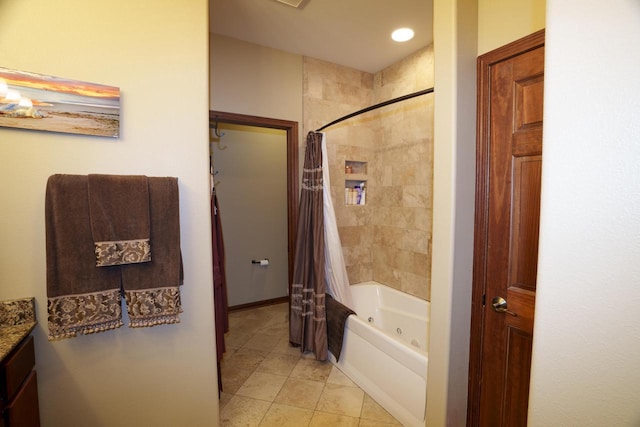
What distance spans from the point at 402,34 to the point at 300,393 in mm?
3135

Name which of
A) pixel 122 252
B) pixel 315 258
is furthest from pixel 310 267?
pixel 122 252

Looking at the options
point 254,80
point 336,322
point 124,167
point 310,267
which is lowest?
point 336,322

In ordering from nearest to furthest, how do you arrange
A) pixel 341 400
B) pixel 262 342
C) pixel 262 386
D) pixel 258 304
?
pixel 341 400, pixel 262 386, pixel 262 342, pixel 258 304

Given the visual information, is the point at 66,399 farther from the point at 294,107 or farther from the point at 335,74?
the point at 335,74

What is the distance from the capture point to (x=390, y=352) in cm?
181

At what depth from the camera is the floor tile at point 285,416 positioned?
1.71 meters

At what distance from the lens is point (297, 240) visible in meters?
2.51

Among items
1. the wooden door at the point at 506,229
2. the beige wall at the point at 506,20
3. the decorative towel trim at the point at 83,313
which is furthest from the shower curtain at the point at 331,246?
the decorative towel trim at the point at 83,313

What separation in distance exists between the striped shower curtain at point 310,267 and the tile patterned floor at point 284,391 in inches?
7.4

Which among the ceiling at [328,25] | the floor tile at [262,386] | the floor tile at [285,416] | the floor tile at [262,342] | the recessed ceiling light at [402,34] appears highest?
the recessed ceiling light at [402,34]

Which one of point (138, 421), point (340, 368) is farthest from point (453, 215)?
point (138, 421)

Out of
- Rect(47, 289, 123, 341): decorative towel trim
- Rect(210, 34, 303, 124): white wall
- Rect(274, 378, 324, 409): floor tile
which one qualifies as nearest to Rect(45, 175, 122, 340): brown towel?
Rect(47, 289, 123, 341): decorative towel trim

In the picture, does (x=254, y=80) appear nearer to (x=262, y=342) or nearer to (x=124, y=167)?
(x=124, y=167)

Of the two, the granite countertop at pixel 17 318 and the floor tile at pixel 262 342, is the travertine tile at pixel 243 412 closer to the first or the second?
the floor tile at pixel 262 342
